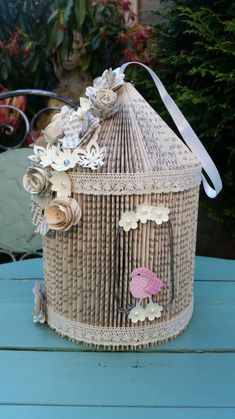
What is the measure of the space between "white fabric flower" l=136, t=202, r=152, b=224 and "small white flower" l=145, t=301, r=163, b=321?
0.40 feet

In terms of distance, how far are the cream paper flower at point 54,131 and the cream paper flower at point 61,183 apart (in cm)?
5

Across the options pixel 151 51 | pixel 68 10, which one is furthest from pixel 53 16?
pixel 151 51

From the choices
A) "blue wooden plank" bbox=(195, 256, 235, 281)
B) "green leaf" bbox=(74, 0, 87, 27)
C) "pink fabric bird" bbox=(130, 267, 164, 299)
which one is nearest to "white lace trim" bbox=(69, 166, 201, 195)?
"pink fabric bird" bbox=(130, 267, 164, 299)

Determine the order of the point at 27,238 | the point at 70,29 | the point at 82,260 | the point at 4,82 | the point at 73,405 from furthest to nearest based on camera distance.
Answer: the point at 4,82, the point at 70,29, the point at 27,238, the point at 82,260, the point at 73,405

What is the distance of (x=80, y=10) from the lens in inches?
56.0

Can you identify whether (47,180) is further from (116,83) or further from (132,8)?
(132,8)

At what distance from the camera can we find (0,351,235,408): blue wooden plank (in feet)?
1.62

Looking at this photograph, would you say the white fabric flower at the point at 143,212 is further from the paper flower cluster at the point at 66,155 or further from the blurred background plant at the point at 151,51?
the blurred background plant at the point at 151,51

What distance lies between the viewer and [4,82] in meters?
1.59

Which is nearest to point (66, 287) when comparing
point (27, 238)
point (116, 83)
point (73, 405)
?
point (73, 405)

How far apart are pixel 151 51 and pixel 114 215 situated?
111 centimetres

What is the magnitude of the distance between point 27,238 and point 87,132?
78 cm

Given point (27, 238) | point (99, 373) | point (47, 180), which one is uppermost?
point (47, 180)

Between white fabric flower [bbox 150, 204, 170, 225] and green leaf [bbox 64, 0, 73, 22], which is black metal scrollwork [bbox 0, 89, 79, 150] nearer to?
green leaf [bbox 64, 0, 73, 22]
